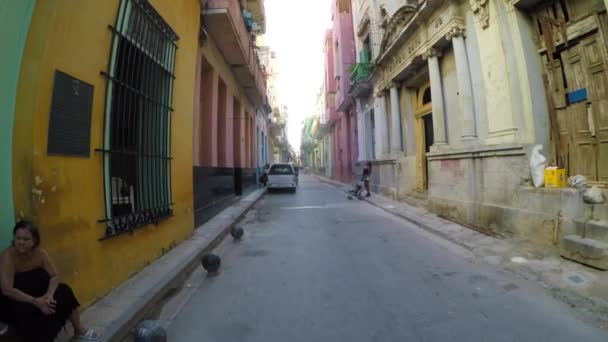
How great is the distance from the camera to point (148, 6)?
4809mm

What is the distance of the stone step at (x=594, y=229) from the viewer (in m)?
4.33

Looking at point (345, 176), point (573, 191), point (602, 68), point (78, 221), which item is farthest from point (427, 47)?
point (345, 176)

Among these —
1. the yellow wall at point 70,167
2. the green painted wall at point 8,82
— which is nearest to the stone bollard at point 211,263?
the yellow wall at point 70,167

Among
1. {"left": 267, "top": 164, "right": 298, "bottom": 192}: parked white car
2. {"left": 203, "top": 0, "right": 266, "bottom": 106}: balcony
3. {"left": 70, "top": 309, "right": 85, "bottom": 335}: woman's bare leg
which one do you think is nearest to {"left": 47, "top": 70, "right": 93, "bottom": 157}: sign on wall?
{"left": 70, "top": 309, "right": 85, "bottom": 335}: woman's bare leg

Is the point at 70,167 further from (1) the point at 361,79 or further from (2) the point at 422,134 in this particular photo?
(1) the point at 361,79

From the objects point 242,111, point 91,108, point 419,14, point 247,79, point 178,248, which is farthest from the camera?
point 242,111

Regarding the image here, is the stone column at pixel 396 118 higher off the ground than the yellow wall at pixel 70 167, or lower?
higher

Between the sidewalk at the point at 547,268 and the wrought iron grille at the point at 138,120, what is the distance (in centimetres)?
535

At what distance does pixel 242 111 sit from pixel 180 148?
9.47 m

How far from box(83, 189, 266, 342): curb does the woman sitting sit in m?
0.42

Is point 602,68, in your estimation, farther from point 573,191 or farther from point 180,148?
point 180,148

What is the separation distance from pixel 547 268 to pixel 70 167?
6088 millimetres

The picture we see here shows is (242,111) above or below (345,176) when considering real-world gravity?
above

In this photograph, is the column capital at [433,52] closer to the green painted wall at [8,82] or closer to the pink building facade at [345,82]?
the green painted wall at [8,82]
